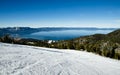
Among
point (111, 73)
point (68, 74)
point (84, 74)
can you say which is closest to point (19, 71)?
point (68, 74)

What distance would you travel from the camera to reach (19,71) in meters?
11.1

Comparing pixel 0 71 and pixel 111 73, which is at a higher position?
pixel 0 71

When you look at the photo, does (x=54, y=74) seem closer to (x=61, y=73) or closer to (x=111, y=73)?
(x=61, y=73)

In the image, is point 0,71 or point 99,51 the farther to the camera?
point 99,51

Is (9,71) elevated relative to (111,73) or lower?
elevated

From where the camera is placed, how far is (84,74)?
12.6 m

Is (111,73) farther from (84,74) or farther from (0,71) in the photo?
(0,71)

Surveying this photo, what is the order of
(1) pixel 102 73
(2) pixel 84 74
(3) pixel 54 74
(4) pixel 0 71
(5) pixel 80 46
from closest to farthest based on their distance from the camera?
1. (4) pixel 0 71
2. (3) pixel 54 74
3. (2) pixel 84 74
4. (1) pixel 102 73
5. (5) pixel 80 46

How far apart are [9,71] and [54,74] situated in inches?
122

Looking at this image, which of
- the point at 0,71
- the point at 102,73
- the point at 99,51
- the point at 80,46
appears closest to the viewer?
the point at 0,71

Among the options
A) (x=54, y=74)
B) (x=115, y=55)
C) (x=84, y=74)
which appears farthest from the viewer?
(x=115, y=55)

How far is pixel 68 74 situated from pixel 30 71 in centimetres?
278

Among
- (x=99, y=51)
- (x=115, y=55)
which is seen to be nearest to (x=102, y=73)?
(x=115, y=55)

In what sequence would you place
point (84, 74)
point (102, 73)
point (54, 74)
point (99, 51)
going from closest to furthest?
point (54, 74) < point (84, 74) < point (102, 73) < point (99, 51)
